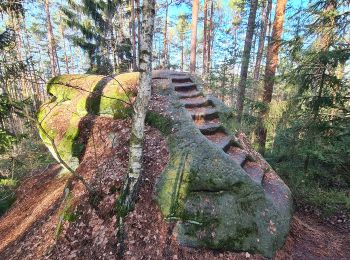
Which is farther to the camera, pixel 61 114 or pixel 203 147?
pixel 61 114

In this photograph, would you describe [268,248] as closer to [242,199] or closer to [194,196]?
[242,199]

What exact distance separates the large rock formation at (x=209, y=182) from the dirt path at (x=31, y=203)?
1.14m

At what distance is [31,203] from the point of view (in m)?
7.29

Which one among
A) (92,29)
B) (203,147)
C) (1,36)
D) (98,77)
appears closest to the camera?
(203,147)

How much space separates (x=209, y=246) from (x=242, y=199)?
3.76ft

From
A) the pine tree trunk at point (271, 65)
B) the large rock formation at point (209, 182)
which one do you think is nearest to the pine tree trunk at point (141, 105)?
the large rock formation at point (209, 182)

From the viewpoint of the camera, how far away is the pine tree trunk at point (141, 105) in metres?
4.45

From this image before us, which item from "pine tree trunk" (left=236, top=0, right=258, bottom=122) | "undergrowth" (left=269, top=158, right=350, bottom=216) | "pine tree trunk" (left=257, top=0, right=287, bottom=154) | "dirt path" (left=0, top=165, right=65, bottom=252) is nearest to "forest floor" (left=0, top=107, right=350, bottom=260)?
"dirt path" (left=0, top=165, right=65, bottom=252)

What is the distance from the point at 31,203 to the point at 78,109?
10.4 ft

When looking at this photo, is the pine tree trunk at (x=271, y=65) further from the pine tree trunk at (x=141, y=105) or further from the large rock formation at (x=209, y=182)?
the pine tree trunk at (x=141, y=105)

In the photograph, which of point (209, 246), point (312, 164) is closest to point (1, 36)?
point (209, 246)

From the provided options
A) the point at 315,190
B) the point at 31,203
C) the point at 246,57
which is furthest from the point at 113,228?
the point at 246,57

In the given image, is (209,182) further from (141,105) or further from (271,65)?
(271,65)

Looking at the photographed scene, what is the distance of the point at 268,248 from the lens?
182 inches
